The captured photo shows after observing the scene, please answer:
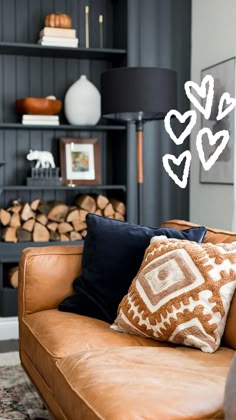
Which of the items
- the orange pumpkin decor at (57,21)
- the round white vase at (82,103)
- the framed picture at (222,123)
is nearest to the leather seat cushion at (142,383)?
the framed picture at (222,123)

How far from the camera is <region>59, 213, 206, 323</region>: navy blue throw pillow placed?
8.65 ft

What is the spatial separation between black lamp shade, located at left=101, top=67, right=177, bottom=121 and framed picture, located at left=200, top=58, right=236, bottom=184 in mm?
479

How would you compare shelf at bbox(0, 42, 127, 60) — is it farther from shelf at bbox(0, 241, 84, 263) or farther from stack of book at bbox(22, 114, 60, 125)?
shelf at bbox(0, 241, 84, 263)

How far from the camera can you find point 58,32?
4293 mm

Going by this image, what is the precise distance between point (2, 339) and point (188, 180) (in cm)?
171

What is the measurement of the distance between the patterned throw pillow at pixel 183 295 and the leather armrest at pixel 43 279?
49cm

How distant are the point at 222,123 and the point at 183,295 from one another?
6.61 feet

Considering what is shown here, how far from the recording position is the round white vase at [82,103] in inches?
173

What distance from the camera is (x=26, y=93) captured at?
4.49 meters

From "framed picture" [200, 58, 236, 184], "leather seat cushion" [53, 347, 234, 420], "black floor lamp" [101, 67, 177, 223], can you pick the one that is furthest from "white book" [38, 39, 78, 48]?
"leather seat cushion" [53, 347, 234, 420]

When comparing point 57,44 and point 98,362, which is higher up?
point 57,44

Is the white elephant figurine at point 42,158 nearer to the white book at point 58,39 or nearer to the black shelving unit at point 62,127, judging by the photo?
the black shelving unit at point 62,127

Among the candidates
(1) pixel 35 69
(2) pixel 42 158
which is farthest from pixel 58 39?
(2) pixel 42 158

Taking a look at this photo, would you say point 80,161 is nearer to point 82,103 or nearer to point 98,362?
point 82,103
